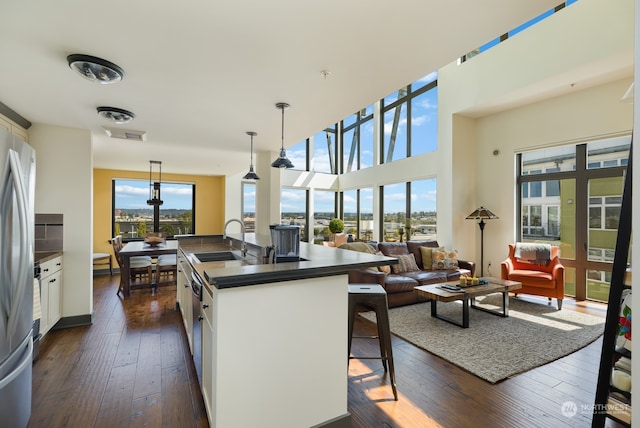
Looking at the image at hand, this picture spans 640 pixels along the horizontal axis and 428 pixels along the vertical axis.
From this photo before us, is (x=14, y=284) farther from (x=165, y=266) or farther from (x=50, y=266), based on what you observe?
(x=165, y=266)

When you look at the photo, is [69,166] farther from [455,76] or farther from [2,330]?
[455,76]

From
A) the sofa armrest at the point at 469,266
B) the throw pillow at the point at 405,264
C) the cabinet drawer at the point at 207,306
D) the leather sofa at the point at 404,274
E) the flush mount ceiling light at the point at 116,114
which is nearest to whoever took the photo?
the cabinet drawer at the point at 207,306

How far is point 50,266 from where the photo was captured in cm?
318

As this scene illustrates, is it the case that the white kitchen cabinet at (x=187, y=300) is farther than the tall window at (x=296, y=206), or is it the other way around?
the tall window at (x=296, y=206)

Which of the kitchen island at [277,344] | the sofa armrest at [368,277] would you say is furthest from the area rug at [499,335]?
the kitchen island at [277,344]

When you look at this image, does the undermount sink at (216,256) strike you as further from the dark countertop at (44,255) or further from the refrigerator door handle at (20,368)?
the refrigerator door handle at (20,368)

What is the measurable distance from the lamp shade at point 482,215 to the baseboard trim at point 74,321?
6.20 metres

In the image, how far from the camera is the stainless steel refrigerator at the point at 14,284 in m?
1.43

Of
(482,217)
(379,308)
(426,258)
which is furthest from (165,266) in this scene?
(482,217)

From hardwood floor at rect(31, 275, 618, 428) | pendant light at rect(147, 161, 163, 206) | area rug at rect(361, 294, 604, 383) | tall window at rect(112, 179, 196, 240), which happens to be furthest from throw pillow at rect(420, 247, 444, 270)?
tall window at rect(112, 179, 196, 240)

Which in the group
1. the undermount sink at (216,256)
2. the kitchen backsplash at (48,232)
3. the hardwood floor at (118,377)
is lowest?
the hardwood floor at (118,377)

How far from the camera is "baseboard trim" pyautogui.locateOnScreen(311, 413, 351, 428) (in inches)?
70.2

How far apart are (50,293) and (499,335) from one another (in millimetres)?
4869

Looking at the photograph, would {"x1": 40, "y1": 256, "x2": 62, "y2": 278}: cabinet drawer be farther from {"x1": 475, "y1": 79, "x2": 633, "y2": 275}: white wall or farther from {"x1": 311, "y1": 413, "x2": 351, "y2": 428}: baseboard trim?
{"x1": 475, "y1": 79, "x2": 633, "y2": 275}: white wall
